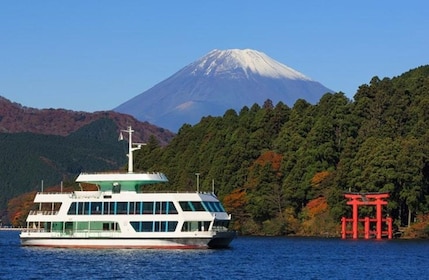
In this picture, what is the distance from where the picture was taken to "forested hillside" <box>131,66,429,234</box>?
328 feet

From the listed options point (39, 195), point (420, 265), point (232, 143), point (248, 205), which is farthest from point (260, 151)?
point (420, 265)

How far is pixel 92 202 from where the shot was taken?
247 ft

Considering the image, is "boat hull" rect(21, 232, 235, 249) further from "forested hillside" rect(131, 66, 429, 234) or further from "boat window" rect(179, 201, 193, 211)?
"forested hillside" rect(131, 66, 429, 234)

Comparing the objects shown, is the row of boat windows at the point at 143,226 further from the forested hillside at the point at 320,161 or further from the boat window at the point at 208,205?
the forested hillside at the point at 320,161

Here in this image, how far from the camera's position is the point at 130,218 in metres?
73.7

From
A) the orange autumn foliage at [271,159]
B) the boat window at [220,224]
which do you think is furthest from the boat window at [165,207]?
the orange autumn foliage at [271,159]

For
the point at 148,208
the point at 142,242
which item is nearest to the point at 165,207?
the point at 148,208

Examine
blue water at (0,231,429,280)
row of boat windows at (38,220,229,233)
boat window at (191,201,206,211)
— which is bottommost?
blue water at (0,231,429,280)

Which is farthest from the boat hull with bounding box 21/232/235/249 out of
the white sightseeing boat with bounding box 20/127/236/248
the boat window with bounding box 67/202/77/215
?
the boat window with bounding box 67/202/77/215

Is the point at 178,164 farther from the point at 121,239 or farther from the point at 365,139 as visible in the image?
the point at 121,239

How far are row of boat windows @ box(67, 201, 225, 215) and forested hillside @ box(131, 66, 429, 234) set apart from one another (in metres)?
28.9

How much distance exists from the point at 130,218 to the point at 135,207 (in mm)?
848

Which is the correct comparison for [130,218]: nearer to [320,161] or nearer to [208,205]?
[208,205]

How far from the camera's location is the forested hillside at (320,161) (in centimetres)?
10006
